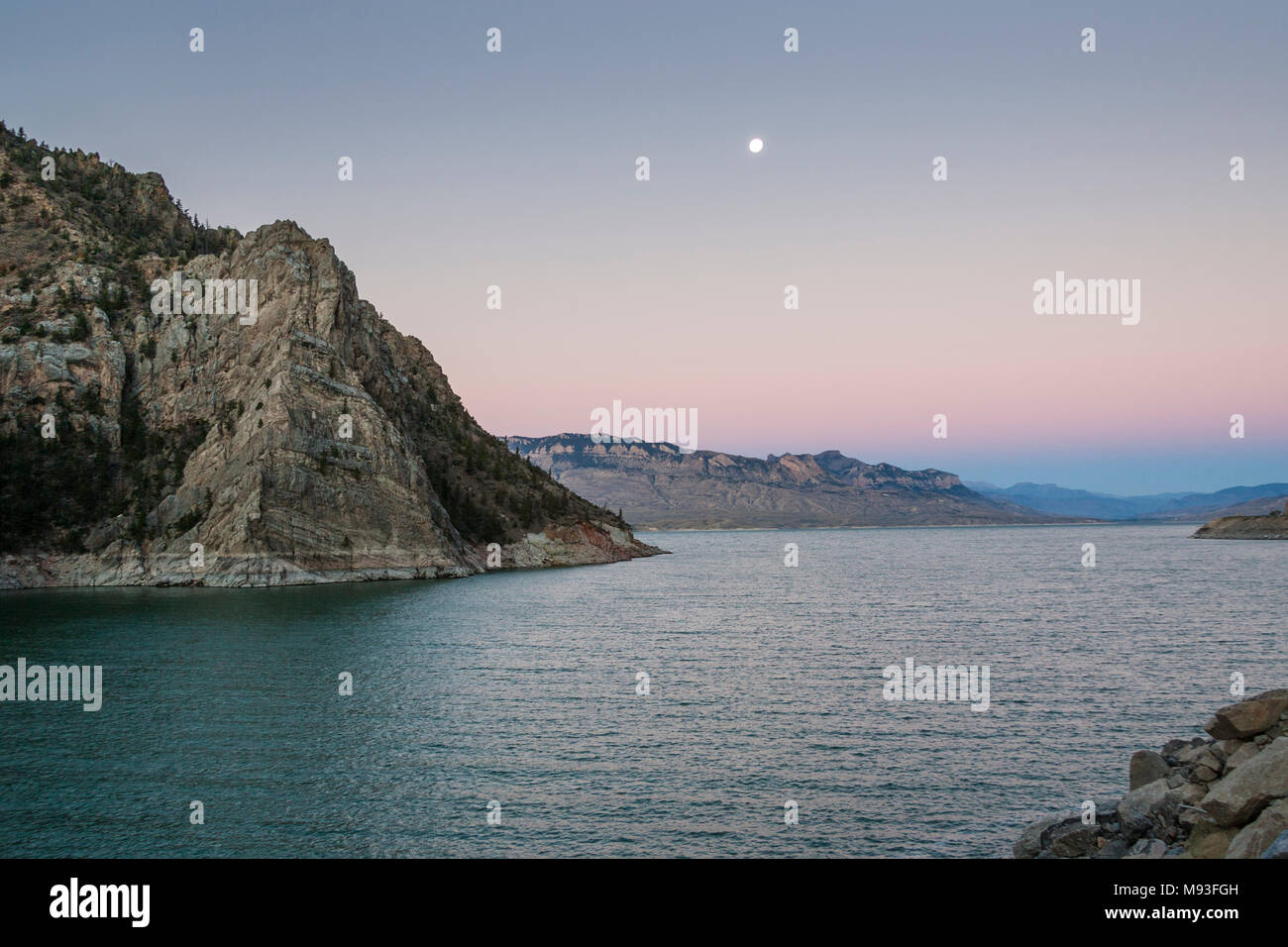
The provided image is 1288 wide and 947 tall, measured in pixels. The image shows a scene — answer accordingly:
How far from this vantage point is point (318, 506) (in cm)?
11731

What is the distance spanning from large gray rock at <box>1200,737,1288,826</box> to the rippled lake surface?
6264 mm

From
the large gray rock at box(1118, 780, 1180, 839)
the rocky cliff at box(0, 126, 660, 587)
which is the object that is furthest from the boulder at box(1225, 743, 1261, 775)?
the rocky cliff at box(0, 126, 660, 587)

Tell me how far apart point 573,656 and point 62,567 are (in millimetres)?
86686

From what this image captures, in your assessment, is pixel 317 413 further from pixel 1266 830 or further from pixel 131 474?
pixel 1266 830

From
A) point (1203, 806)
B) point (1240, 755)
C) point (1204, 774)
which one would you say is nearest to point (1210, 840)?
point (1203, 806)

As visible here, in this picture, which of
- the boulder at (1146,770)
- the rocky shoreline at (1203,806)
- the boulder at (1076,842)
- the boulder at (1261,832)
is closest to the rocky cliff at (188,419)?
the boulder at (1146,770)

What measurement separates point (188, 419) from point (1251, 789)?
→ 449 feet

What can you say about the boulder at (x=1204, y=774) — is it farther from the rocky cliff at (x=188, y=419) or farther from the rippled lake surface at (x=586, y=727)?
the rocky cliff at (x=188, y=419)

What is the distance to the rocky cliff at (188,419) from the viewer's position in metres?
113

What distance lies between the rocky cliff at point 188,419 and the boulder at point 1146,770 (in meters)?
102

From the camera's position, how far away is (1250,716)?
24281mm

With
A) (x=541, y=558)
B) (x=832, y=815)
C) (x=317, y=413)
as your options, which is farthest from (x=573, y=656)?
(x=541, y=558)

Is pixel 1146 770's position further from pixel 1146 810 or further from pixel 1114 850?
pixel 1114 850
